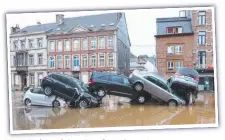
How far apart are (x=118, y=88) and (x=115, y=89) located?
4cm

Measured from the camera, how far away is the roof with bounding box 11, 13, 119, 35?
486 centimetres

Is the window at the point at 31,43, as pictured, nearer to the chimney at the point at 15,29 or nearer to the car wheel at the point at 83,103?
the chimney at the point at 15,29

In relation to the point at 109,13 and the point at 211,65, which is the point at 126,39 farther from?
the point at 211,65

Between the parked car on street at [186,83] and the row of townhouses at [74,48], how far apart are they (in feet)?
2.19

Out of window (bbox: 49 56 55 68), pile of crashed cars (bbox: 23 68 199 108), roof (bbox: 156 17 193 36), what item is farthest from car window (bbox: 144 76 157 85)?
window (bbox: 49 56 55 68)

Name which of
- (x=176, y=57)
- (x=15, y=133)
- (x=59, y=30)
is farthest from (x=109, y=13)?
(x=15, y=133)

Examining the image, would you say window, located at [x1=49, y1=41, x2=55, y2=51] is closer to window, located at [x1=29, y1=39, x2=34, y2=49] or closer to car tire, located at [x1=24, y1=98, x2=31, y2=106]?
window, located at [x1=29, y1=39, x2=34, y2=49]

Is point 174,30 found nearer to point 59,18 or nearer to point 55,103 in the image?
point 59,18

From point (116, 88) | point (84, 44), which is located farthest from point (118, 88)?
point (84, 44)

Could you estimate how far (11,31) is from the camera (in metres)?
4.80

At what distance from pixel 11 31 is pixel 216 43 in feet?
8.77

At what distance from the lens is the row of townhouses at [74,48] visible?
491 cm

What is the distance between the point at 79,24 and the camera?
16.2 feet

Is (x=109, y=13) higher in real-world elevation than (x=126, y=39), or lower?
higher
